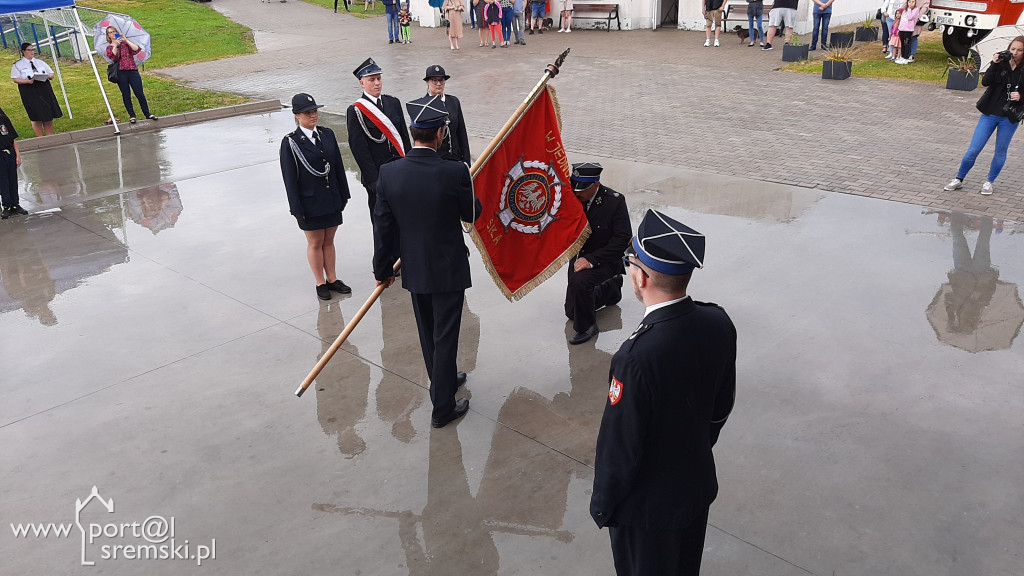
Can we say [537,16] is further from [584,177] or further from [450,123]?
[584,177]

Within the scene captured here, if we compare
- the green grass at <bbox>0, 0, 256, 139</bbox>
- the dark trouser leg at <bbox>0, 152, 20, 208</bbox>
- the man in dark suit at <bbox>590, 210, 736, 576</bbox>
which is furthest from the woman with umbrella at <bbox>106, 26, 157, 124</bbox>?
the man in dark suit at <bbox>590, 210, 736, 576</bbox>

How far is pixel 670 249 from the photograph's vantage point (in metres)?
2.82

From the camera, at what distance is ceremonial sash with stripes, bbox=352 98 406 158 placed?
22.9 ft

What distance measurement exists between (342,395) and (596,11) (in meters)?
23.5

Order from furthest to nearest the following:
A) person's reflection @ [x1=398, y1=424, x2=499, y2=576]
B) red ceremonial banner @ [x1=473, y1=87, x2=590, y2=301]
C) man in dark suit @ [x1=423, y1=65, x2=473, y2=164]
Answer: man in dark suit @ [x1=423, y1=65, x2=473, y2=164] → red ceremonial banner @ [x1=473, y1=87, x2=590, y2=301] → person's reflection @ [x1=398, y1=424, x2=499, y2=576]

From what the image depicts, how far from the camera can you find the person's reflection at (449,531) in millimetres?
3904

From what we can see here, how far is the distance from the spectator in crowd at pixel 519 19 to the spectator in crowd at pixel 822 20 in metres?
8.65

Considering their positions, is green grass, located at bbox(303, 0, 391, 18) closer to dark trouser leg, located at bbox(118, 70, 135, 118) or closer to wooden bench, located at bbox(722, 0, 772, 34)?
wooden bench, located at bbox(722, 0, 772, 34)

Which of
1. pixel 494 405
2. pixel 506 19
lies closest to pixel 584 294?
pixel 494 405

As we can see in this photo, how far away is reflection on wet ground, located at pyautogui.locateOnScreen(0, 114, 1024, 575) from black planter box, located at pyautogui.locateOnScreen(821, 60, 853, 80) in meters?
8.57

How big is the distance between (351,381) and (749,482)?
2.93 metres

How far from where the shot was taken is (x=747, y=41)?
22.5 metres

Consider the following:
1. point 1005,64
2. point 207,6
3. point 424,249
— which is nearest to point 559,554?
point 424,249

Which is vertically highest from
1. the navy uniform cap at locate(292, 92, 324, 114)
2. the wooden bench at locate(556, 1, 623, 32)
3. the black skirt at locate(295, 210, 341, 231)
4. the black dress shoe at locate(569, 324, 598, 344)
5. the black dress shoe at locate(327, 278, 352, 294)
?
the navy uniform cap at locate(292, 92, 324, 114)
